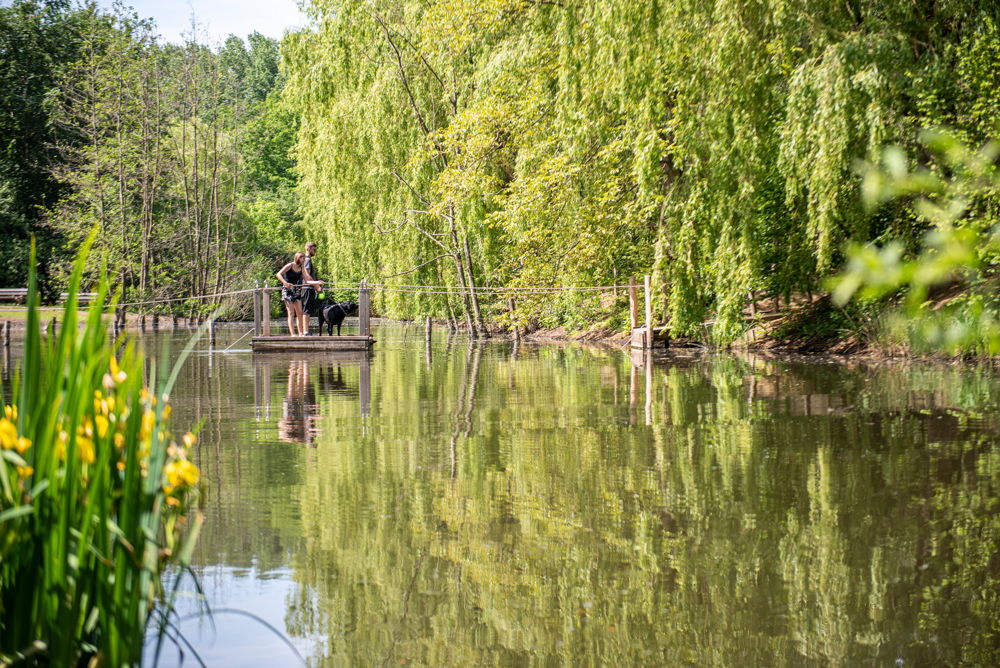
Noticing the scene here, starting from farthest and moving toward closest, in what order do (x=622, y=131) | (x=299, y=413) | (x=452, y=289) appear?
1. (x=452, y=289)
2. (x=622, y=131)
3. (x=299, y=413)

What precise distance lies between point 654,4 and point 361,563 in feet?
40.8

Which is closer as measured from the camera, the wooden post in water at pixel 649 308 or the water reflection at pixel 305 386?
the water reflection at pixel 305 386

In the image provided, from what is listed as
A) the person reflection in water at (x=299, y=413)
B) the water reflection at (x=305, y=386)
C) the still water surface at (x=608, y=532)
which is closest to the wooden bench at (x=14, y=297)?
the water reflection at (x=305, y=386)

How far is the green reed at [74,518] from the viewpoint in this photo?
8.16ft

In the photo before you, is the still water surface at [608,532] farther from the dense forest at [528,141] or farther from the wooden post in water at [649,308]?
the wooden post in water at [649,308]

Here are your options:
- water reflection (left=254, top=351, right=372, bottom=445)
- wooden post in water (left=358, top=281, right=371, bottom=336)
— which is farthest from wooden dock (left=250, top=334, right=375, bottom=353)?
wooden post in water (left=358, top=281, right=371, bottom=336)

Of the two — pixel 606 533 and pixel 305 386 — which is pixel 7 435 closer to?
pixel 606 533

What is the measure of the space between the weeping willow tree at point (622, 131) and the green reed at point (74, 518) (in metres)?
11.5

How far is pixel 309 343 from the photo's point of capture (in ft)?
73.9

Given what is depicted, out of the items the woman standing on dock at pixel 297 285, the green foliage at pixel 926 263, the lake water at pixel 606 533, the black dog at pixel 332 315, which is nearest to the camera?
the green foliage at pixel 926 263

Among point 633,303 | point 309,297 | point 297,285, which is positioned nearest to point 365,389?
point 297,285

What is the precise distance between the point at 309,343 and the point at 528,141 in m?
5.87

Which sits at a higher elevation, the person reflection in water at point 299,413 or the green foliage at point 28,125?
the green foliage at point 28,125

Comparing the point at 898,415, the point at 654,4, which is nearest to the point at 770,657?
the point at 898,415
